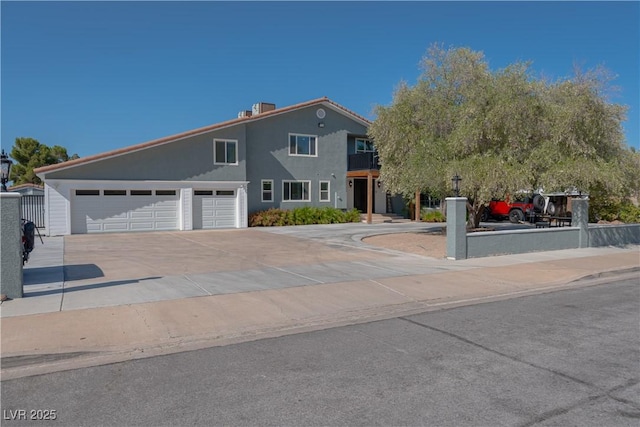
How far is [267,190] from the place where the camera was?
88.1ft

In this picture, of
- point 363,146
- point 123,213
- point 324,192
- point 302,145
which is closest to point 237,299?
point 123,213

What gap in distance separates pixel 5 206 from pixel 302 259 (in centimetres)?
735

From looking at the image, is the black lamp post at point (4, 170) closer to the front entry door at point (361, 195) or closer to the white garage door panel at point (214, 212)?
the white garage door panel at point (214, 212)

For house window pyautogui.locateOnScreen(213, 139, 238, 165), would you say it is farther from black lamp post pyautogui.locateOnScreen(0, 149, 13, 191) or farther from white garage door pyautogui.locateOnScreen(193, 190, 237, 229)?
black lamp post pyautogui.locateOnScreen(0, 149, 13, 191)

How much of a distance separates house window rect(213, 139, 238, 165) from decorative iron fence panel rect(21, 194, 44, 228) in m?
8.98

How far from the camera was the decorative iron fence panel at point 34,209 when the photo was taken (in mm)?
23219

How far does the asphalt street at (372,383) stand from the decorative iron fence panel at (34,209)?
851 inches

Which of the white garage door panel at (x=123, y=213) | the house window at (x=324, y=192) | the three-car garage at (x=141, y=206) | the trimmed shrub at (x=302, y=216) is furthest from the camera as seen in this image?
the house window at (x=324, y=192)

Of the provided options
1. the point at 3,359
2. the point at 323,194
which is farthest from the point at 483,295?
the point at 323,194

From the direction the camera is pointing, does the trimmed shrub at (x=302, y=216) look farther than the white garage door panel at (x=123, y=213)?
Yes

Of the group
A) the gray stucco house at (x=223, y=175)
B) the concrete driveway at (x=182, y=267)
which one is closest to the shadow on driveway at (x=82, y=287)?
the concrete driveway at (x=182, y=267)

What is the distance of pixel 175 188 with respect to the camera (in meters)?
23.4

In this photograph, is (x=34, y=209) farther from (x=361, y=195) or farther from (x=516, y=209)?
(x=516, y=209)

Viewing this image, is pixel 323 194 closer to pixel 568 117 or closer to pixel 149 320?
pixel 568 117
